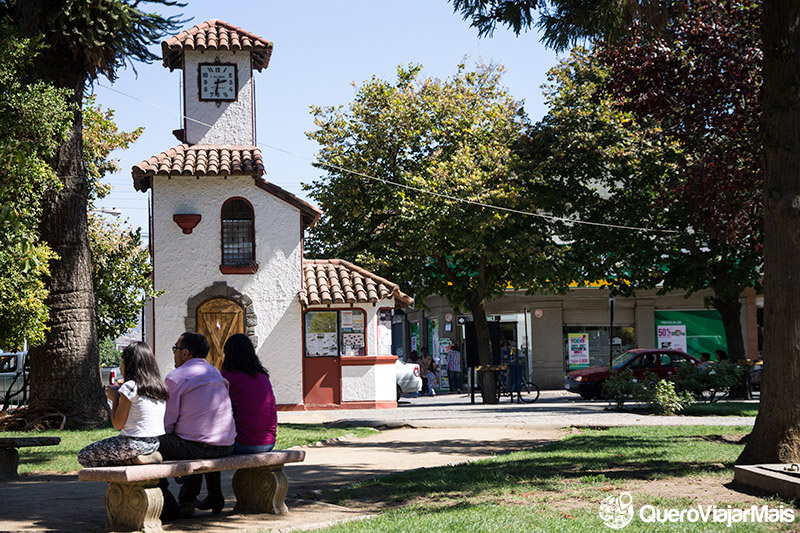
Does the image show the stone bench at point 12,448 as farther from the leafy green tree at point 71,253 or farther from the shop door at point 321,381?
the shop door at point 321,381

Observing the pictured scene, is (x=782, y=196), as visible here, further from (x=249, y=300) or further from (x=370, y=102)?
(x=370, y=102)

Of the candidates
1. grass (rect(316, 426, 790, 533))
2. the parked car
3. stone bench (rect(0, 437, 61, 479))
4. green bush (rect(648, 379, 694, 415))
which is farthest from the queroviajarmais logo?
the parked car

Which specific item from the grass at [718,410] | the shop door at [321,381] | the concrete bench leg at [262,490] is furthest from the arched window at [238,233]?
the concrete bench leg at [262,490]

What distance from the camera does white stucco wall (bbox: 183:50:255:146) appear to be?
23.2 m

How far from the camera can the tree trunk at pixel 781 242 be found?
28.6ft

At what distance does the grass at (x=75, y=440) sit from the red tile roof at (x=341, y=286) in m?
5.31

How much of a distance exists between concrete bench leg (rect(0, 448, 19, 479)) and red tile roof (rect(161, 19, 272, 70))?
1474 centimetres

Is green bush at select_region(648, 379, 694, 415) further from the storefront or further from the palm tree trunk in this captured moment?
the storefront

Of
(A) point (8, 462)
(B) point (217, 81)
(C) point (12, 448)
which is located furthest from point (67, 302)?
(B) point (217, 81)

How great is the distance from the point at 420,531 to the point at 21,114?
10.3 m

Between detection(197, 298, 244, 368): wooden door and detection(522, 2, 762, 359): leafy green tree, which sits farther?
detection(197, 298, 244, 368): wooden door

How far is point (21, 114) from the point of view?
1367 cm

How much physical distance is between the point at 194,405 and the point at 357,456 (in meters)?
5.73

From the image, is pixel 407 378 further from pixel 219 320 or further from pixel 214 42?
pixel 214 42
